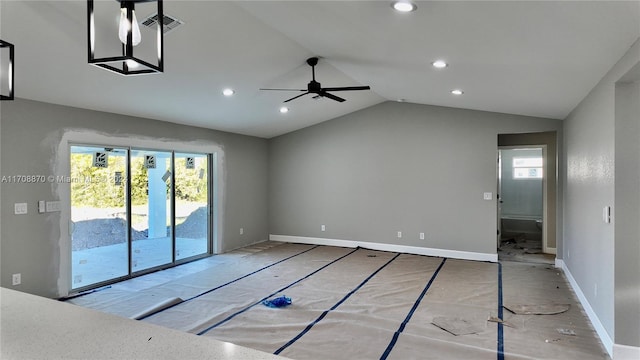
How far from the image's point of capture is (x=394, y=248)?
736 cm

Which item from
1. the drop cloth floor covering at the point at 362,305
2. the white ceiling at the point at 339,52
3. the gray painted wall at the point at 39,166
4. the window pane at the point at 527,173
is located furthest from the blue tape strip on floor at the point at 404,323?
the window pane at the point at 527,173

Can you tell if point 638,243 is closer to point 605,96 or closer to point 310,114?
point 605,96

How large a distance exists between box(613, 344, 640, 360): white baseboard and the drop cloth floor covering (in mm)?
161

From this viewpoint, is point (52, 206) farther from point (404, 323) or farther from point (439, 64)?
point (439, 64)

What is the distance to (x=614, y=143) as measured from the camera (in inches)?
116

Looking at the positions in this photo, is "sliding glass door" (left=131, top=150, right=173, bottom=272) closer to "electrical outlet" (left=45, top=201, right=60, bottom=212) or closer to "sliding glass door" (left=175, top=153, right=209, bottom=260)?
"sliding glass door" (left=175, top=153, right=209, bottom=260)

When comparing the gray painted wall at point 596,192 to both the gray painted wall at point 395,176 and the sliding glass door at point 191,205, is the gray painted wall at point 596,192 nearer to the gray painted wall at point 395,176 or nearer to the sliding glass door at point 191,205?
the gray painted wall at point 395,176

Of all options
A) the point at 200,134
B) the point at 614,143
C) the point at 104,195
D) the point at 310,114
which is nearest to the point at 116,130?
the point at 104,195

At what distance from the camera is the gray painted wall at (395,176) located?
6.62m

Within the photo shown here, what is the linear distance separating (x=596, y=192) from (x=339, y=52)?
2975 mm

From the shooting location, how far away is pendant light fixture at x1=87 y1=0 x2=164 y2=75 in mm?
1384

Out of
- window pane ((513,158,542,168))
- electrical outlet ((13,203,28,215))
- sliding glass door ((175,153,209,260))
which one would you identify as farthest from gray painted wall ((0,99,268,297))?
window pane ((513,158,542,168))

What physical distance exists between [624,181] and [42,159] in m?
5.92

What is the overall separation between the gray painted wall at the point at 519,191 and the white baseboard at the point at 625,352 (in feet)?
22.6
